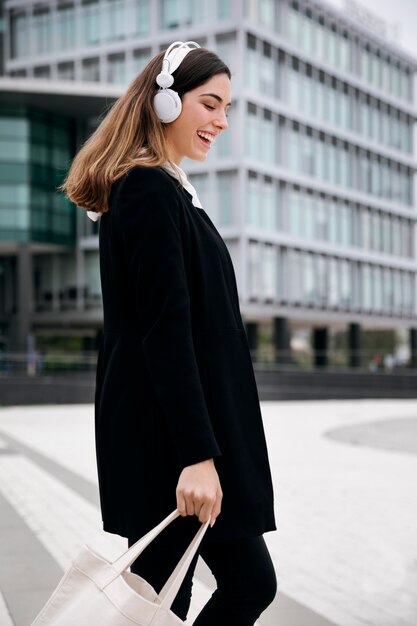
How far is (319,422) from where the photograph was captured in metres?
19.4

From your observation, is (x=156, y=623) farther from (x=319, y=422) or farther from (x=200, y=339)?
(x=319, y=422)

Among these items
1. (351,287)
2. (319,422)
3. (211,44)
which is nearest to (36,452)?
(319,422)

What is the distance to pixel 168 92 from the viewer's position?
232 centimetres

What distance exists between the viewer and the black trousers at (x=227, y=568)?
217 cm

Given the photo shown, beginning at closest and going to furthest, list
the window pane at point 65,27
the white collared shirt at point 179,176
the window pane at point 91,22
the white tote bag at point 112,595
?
the white tote bag at point 112,595, the white collared shirt at point 179,176, the window pane at point 91,22, the window pane at point 65,27

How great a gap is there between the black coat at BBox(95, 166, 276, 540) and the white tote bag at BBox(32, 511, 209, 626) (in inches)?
6.7

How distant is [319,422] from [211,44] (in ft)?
88.5

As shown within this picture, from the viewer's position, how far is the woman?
2111mm

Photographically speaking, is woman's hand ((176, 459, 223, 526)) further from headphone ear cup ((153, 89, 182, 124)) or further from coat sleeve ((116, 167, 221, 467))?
headphone ear cup ((153, 89, 182, 124))

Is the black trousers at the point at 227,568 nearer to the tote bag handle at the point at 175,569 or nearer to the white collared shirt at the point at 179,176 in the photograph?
the tote bag handle at the point at 175,569

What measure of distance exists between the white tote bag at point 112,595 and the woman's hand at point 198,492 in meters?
0.03

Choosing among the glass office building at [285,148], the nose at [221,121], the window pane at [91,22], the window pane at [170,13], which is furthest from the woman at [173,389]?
the window pane at [91,22]

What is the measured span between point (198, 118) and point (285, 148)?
140 ft

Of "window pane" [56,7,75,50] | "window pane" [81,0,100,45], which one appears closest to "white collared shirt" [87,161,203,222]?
"window pane" [81,0,100,45]
